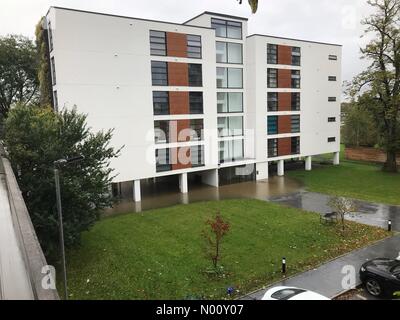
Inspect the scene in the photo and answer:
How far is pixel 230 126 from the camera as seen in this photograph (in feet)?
104

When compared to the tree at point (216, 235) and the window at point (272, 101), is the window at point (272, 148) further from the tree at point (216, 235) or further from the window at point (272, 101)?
the tree at point (216, 235)

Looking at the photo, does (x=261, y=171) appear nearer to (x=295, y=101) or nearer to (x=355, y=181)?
(x=295, y=101)

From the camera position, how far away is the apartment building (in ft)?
76.5

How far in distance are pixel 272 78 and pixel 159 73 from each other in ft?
41.2

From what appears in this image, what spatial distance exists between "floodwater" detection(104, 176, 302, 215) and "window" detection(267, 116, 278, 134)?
4882 mm

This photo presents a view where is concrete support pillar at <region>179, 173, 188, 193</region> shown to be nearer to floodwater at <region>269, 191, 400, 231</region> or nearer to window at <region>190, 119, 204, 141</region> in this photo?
window at <region>190, 119, 204, 141</region>

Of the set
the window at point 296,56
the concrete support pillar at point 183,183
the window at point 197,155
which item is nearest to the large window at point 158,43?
the window at point 197,155

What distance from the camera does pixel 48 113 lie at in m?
16.2

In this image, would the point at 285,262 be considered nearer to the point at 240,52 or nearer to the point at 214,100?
the point at 214,100

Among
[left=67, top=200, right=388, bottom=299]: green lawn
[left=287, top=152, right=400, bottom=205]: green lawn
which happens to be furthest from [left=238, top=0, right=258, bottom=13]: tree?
[left=287, top=152, right=400, bottom=205]: green lawn

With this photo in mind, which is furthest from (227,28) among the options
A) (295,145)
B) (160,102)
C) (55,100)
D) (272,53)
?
(55,100)

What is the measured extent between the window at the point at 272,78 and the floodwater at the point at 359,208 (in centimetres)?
1132

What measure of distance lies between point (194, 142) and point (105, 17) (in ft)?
36.9

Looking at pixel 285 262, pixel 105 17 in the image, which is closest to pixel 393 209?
pixel 285 262
